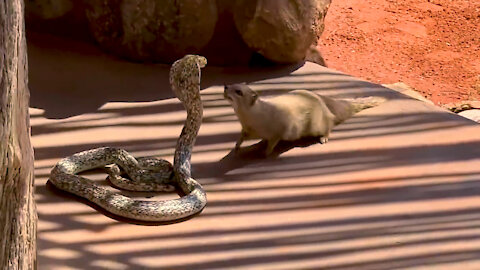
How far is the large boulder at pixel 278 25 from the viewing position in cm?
504

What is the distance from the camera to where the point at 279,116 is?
13.3 ft

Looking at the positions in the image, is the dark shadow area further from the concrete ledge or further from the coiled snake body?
the coiled snake body

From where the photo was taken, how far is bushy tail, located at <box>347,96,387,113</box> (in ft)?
15.0

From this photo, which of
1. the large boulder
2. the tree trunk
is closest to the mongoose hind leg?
the large boulder

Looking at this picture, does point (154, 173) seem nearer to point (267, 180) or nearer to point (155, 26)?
point (267, 180)

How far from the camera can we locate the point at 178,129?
4.34 metres

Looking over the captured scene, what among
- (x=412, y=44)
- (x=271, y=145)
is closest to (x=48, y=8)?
(x=271, y=145)

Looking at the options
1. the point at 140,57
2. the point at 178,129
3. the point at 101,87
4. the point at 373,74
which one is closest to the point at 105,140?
the point at 178,129

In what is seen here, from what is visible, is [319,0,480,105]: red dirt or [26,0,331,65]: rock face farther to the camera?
[319,0,480,105]: red dirt

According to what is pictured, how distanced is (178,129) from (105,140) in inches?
15.2

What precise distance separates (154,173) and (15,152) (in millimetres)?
1703

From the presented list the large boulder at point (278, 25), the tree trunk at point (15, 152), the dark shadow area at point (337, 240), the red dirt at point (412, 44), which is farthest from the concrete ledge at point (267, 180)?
the red dirt at point (412, 44)

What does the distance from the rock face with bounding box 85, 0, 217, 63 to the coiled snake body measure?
1361 mm

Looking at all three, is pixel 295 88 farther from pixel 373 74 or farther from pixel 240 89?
pixel 373 74
